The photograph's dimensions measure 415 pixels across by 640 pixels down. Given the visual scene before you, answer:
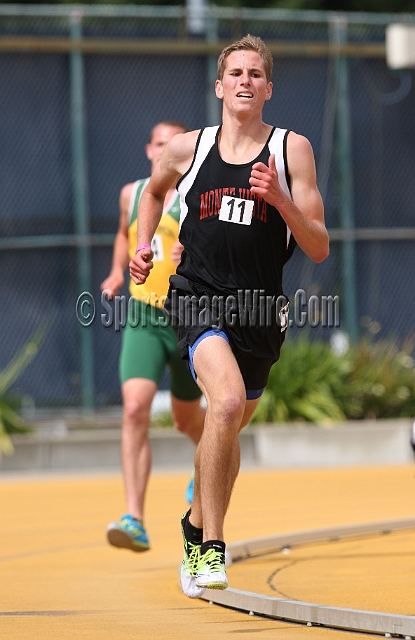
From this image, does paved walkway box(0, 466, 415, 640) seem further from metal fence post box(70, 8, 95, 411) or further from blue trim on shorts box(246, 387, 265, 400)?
metal fence post box(70, 8, 95, 411)

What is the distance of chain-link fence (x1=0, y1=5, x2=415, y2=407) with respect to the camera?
15875 millimetres

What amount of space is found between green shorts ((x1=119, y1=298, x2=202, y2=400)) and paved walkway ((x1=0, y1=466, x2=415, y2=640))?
1099 mm

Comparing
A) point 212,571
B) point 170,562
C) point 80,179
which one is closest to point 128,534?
point 170,562

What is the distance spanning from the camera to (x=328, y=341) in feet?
54.5

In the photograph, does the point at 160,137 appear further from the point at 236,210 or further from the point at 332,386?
the point at 332,386

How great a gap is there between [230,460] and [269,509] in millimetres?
4740

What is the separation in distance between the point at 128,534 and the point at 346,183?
1041 centimetres

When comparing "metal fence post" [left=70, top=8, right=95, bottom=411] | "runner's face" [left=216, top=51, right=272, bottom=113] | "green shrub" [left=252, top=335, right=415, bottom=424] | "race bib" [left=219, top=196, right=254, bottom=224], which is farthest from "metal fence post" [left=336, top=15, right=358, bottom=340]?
"race bib" [left=219, top=196, right=254, bottom=224]

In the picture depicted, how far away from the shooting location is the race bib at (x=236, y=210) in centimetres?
553

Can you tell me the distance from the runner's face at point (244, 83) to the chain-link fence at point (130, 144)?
10.0m

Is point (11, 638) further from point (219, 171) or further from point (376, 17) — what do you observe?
point (376, 17)

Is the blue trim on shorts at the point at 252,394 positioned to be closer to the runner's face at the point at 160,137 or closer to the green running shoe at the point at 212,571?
the green running shoe at the point at 212,571

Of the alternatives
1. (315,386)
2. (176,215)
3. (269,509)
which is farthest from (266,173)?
(315,386)

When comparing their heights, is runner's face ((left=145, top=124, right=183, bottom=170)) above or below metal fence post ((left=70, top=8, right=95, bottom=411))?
below
